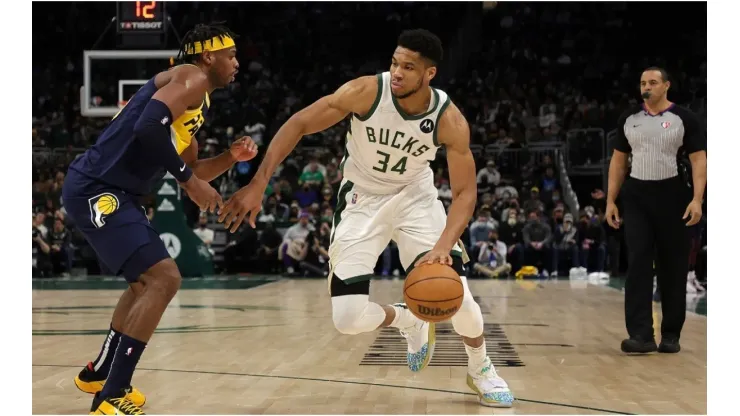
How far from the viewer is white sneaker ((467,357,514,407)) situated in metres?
4.97

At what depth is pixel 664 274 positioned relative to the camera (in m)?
7.48

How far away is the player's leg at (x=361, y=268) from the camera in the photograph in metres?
5.32

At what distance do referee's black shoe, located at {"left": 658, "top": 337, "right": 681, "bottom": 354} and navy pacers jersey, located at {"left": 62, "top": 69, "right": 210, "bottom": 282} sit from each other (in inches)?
170

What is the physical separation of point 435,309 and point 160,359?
9.00ft

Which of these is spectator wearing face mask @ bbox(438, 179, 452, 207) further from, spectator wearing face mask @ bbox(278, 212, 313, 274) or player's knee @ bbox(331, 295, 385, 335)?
player's knee @ bbox(331, 295, 385, 335)

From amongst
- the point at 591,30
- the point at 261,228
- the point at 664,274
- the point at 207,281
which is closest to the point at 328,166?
the point at 261,228

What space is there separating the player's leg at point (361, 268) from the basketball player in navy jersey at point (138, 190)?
107cm

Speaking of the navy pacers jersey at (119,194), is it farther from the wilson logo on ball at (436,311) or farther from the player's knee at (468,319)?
the player's knee at (468,319)

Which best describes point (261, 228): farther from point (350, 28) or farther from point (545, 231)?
point (350, 28)

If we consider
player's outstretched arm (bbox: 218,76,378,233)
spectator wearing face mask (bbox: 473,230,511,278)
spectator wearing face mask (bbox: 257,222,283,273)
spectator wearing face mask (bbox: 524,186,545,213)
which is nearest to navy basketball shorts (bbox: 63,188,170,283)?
player's outstretched arm (bbox: 218,76,378,233)

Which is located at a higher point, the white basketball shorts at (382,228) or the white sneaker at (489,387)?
the white basketball shorts at (382,228)

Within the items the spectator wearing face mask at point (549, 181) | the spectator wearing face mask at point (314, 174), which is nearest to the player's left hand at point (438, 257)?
the spectator wearing face mask at point (314, 174)

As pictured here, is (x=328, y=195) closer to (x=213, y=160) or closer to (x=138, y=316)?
(x=213, y=160)

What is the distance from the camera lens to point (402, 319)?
5.68 metres
